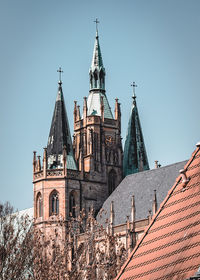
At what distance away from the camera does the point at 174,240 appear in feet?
58.4

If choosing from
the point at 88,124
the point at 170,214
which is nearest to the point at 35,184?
the point at 88,124

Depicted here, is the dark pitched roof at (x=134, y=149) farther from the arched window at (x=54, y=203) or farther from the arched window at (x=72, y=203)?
the arched window at (x=54, y=203)

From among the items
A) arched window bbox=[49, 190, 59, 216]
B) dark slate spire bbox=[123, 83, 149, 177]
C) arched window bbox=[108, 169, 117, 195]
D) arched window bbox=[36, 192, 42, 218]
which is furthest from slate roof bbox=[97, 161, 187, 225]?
arched window bbox=[36, 192, 42, 218]

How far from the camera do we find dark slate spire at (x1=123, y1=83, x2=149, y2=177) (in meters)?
78.1

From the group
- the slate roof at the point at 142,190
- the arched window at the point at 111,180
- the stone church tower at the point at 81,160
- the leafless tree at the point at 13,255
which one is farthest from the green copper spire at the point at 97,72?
the leafless tree at the point at 13,255

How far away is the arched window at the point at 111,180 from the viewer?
2948 inches

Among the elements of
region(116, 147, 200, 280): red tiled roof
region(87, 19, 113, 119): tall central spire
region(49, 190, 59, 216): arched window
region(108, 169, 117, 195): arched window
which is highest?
region(87, 19, 113, 119): tall central spire

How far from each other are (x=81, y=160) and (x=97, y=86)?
353 inches

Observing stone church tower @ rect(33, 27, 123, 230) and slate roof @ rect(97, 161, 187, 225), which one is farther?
stone church tower @ rect(33, 27, 123, 230)

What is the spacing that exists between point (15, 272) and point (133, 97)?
4469cm

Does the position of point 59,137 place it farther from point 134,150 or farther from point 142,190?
point 142,190

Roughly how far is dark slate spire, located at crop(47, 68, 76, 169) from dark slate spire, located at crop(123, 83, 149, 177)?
7.24 meters

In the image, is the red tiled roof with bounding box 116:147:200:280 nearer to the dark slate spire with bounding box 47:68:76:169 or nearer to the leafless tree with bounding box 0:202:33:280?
the leafless tree with bounding box 0:202:33:280

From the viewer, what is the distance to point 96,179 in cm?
7331
